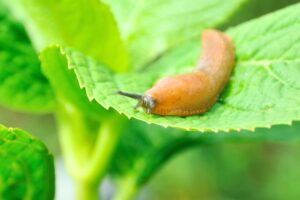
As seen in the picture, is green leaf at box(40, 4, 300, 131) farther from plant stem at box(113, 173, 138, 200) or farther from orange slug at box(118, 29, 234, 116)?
plant stem at box(113, 173, 138, 200)

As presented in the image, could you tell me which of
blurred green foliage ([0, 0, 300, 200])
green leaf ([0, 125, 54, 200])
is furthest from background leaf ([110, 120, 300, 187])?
green leaf ([0, 125, 54, 200])

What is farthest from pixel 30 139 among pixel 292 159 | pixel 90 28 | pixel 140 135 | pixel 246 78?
pixel 292 159

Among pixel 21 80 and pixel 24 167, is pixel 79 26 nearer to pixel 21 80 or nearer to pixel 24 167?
pixel 21 80

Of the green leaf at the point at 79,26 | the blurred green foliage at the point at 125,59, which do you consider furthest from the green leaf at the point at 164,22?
the green leaf at the point at 79,26

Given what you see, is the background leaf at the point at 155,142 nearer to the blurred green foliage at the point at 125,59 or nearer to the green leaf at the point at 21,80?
the blurred green foliage at the point at 125,59

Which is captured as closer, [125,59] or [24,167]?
[24,167]

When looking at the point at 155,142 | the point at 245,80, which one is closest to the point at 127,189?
the point at 155,142
